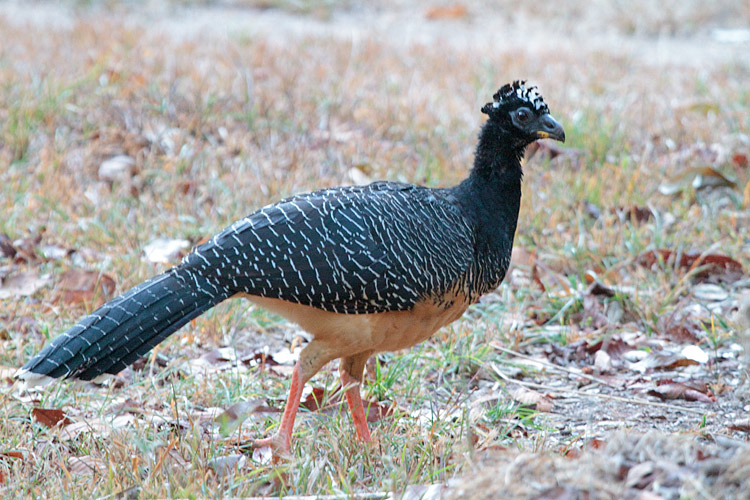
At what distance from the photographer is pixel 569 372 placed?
4.47 meters

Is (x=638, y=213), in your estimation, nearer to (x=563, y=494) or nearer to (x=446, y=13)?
(x=563, y=494)

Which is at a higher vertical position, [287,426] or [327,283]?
[327,283]

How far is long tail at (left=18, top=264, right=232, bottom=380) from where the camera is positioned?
10.9 feet

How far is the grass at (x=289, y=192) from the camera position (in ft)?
11.0

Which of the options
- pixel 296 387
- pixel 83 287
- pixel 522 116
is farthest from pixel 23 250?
pixel 522 116

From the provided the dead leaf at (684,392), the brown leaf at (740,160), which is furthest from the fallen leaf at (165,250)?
the brown leaf at (740,160)

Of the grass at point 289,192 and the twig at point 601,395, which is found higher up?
the grass at point 289,192

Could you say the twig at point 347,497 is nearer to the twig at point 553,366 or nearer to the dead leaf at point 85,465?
the dead leaf at point 85,465

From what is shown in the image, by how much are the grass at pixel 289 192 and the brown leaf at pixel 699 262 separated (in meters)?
0.10

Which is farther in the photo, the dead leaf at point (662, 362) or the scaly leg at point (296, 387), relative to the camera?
the dead leaf at point (662, 362)

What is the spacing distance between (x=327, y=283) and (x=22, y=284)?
→ 2226 millimetres

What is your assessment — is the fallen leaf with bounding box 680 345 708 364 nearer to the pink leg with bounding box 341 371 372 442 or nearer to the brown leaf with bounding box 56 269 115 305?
the pink leg with bounding box 341 371 372 442

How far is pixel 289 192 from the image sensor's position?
5977 millimetres

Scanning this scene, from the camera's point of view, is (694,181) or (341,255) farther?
(694,181)
